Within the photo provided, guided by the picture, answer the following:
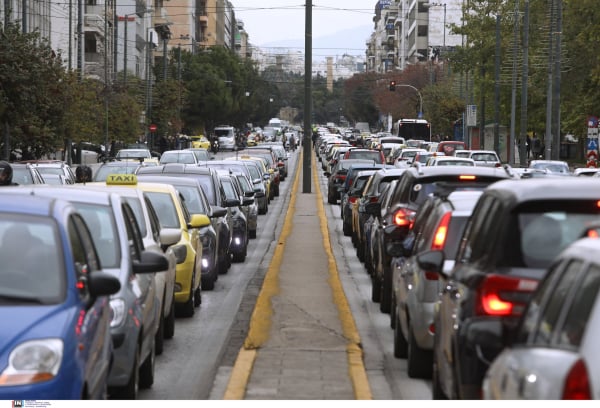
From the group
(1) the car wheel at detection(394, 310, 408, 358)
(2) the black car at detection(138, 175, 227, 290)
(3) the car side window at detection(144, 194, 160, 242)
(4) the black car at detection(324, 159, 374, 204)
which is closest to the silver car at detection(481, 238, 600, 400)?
(1) the car wheel at detection(394, 310, 408, 358)

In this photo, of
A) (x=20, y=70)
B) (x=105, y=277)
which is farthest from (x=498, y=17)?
(x=105, y=277)

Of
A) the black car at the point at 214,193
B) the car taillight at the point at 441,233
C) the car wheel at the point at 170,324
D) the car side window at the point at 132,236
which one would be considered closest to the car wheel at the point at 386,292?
the car wheel at the point at 170,324

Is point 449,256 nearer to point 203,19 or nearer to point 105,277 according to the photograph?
point 105,277

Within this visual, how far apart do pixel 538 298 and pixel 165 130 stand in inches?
3610

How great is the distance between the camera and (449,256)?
36.4 ft

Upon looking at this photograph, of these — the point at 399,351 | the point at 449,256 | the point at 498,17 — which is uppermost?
the point at 498,17

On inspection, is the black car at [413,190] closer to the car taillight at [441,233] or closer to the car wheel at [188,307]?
the car wheel at [188,307]

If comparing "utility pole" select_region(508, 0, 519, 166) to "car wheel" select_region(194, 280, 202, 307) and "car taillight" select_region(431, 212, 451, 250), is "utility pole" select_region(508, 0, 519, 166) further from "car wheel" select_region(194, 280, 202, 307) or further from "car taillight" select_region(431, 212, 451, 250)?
"car taillight" select_region(431, 212, 451, 250)

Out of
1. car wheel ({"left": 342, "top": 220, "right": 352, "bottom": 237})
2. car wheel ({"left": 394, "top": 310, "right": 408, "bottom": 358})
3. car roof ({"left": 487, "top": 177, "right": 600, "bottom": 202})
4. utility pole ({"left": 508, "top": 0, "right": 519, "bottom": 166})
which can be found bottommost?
car wheel ({"left": 342, "top": 220, "right": 352, "bottom": 237})

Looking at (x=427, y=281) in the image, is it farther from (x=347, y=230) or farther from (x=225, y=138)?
(x=225, y=138)

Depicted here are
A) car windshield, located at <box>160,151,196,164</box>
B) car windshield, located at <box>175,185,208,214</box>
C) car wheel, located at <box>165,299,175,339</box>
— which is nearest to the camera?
car wheel, located at <box>165,299,175,339</box>

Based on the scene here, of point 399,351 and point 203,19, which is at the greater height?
point 203,19

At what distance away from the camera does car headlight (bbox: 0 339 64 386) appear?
7.18 metres

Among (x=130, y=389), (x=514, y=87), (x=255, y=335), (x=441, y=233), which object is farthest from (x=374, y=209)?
(x=514, y=87)
